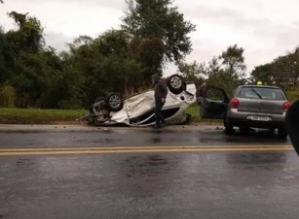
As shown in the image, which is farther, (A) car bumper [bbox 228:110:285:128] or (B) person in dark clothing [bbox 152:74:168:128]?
(B) person in dark clothing [bbox 152:74:168:128]

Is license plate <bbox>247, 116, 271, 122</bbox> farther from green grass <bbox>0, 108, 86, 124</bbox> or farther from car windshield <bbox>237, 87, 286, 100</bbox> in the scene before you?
green grass <bbox>0, 108, 86, 124</bbox>

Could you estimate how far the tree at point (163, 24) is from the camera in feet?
174

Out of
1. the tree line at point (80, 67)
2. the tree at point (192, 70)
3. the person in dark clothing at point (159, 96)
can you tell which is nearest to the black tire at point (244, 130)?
the person in dark clothing at point (159, 96)

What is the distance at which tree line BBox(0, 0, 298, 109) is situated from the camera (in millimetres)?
29625

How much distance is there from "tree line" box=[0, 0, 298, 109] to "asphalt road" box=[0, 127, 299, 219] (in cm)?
1595

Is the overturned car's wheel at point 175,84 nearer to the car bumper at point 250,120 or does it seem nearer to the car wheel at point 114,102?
the car wheel at point 114,102

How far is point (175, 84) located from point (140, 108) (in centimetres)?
132

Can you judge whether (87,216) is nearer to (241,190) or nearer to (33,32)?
(241,190)

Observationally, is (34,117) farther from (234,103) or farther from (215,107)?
(234,103)

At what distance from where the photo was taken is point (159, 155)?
379 inches

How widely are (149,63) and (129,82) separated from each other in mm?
6457

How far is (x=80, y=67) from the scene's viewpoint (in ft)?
118

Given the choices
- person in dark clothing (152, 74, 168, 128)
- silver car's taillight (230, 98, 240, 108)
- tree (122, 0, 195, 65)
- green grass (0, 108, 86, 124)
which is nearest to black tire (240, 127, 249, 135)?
silver car's taillight (230, 98, 240, 108)

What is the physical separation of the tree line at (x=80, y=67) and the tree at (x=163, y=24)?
7.91 m
